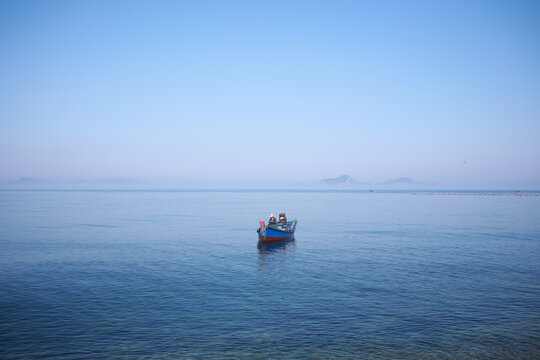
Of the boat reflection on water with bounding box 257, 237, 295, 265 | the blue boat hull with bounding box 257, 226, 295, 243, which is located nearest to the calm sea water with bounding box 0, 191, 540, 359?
the boat reflection on water with bounding box 257, 237, 295, 265

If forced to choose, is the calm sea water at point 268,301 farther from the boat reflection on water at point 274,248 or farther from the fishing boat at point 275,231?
the fishing boat at point 275,231

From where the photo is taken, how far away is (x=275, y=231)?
47.8 m

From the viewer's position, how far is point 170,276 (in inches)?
1170

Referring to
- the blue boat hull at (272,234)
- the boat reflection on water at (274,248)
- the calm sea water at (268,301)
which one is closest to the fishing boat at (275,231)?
the blue boat hull at (272,234)

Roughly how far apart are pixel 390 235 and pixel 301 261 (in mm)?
23831

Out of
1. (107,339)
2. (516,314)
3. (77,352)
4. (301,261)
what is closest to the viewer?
(77,352)

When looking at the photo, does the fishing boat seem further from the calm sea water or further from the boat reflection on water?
the calm sea water

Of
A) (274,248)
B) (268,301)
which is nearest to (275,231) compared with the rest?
(274,248)

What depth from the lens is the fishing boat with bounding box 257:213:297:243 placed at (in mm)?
46750

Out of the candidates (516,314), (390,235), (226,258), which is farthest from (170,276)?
(390,235)

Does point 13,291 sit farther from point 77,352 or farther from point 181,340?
point 181,340

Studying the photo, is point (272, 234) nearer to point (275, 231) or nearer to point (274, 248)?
point (275, 231)

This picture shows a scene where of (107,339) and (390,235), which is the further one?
(390,235)

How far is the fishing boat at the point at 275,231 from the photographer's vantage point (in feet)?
153
